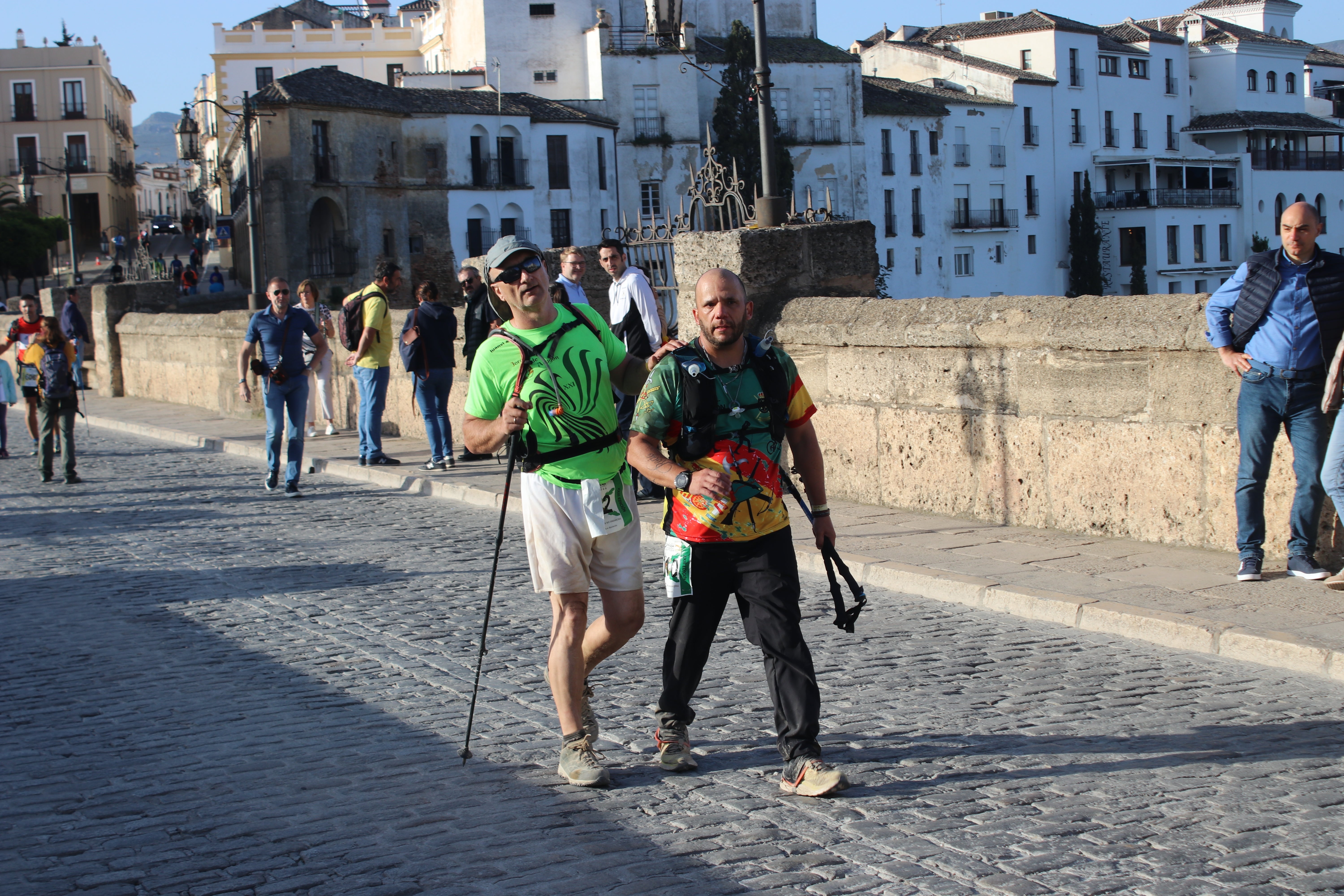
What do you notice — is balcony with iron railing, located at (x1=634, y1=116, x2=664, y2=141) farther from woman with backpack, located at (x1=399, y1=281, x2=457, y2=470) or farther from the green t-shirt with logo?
the green t-shirt with logo

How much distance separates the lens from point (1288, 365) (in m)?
6.69

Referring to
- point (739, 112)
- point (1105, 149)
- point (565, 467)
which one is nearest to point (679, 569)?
point (565, 467)

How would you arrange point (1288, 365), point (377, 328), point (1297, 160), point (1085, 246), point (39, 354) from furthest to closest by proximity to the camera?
point (1297, 160) → point (1085, 246) → point (39, 354) → point (377, 328) → point (1288, 365)

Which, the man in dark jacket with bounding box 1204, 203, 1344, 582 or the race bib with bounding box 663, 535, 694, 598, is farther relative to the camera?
the man in dark jacket with bounding box 1204, 203, 1344, 582

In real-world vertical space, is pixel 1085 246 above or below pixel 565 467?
above

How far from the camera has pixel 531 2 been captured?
6138 cm

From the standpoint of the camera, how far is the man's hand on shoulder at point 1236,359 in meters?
6.83

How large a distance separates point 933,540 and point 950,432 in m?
0.98

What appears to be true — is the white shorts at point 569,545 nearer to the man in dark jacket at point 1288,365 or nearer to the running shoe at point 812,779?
the running shoe at point 812,779

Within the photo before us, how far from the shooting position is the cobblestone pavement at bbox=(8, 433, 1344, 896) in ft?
12.4

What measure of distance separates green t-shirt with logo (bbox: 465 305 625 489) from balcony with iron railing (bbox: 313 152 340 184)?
51436mm

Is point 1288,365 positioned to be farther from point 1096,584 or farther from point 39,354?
point 39,354

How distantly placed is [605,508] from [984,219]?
65.6m

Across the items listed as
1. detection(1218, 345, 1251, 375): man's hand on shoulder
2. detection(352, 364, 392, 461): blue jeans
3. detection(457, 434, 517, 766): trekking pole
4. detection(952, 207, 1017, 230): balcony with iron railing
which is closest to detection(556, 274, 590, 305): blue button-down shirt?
detection(352, 364, 392, 461): blue jeans
